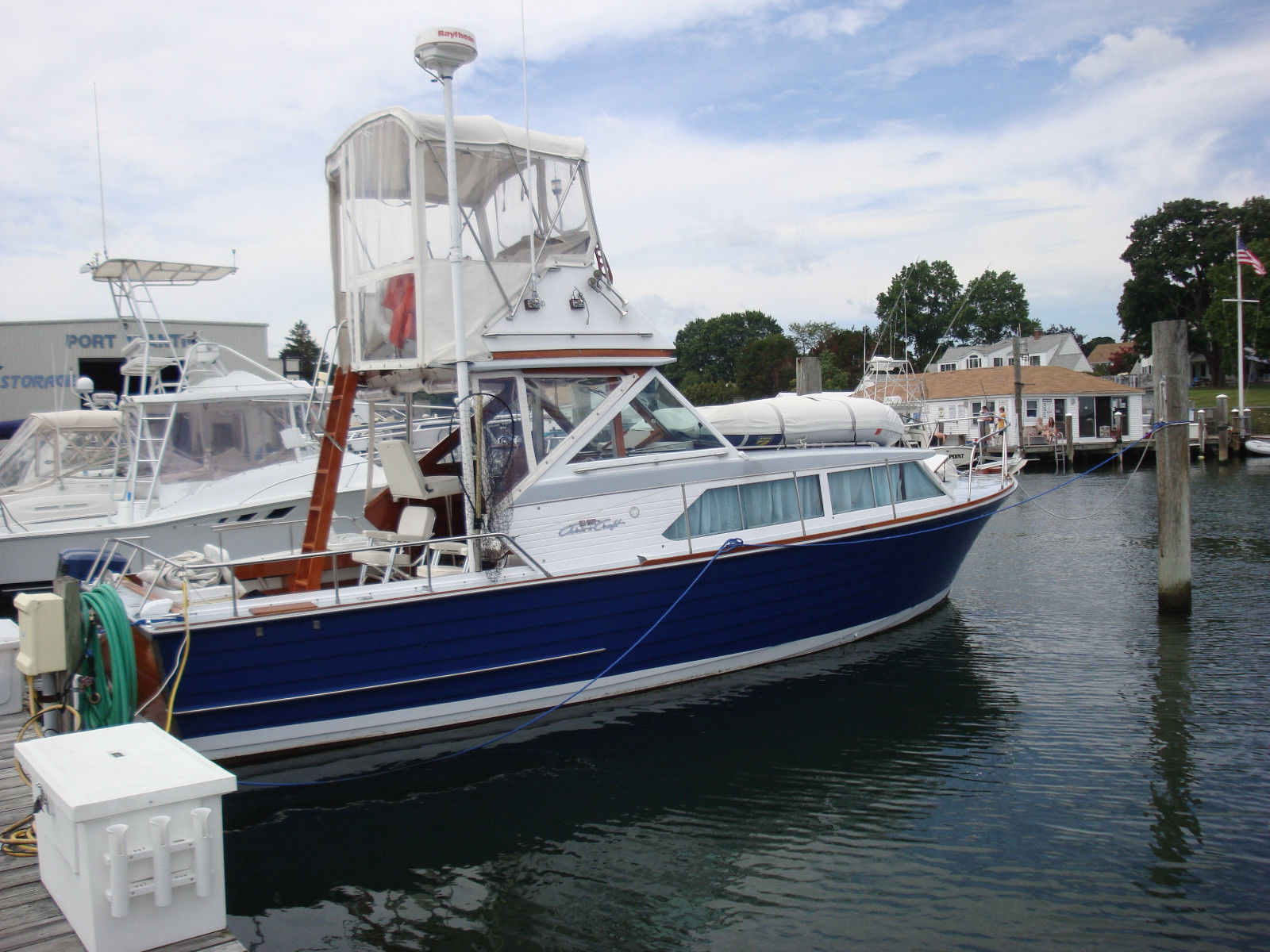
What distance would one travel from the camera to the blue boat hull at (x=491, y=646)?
6.67 meters

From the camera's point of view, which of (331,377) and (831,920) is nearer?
(831,920)

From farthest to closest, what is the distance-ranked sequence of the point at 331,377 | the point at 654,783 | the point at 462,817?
the point at 331,377 < the point at 654,783 < the point at 462,817

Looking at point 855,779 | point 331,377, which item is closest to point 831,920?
point 855,779

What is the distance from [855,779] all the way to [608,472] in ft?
10.5

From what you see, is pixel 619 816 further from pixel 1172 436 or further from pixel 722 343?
pixel 722 343

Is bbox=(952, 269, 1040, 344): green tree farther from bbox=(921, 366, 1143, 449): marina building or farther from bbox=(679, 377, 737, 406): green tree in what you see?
bbox=(921, 366, 1143, 449): marina building

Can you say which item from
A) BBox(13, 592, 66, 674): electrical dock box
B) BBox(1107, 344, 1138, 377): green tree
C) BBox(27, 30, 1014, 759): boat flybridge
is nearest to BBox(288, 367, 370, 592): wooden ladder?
BBox(27, 30, 1014, 759): boat flybridge

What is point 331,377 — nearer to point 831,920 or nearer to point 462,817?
point 462,817

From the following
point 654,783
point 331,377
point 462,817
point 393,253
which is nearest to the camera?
point 462,817

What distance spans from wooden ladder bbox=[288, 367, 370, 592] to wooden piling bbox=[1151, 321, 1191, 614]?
28.8ft

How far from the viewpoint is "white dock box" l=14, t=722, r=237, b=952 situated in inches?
134

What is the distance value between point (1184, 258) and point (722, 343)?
35.0 metres

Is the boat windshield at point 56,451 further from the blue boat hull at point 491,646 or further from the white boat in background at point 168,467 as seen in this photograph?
the blue boat hull at point 491,646

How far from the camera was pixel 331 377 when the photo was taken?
28.5 feet
